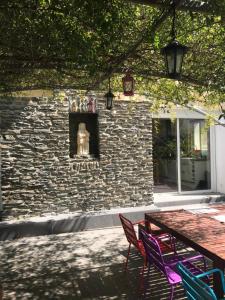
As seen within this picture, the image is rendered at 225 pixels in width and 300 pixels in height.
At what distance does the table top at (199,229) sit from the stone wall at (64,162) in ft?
9.15

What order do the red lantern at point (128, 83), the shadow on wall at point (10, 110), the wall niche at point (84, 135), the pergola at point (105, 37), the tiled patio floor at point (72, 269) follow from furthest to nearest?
the wall niche at point (84, 135) → the shadow on wall at point (10, 110) → the red lantern at point (128, 83) → the tiled patio floor at point (72, 269) → the pergola at point (105, 37)

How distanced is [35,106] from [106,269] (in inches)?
155

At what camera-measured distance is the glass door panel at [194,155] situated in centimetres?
1039

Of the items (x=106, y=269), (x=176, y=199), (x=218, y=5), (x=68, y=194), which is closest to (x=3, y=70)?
(x=218, y=5)

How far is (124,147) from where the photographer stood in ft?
27.9

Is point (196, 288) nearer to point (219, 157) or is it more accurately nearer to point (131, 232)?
point (131, 232)

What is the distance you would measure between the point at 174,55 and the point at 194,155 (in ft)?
23.8

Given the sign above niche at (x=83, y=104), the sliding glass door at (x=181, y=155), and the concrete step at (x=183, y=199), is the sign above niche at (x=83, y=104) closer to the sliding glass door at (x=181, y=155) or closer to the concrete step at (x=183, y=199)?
the sliding glass door at (x=181, y=155)

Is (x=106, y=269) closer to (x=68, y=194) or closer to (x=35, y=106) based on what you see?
(x=68, y=194)

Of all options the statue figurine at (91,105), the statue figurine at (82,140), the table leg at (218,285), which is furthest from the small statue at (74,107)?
the table leg at (218,285)

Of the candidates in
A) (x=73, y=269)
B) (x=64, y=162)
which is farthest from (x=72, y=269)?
(x=64, y=162)

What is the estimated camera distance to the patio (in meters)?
4.55

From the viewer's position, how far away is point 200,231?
4496 millimetres

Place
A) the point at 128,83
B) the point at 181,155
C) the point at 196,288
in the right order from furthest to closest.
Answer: the point at 181,155, the point at 128,83, the point at 196,288
